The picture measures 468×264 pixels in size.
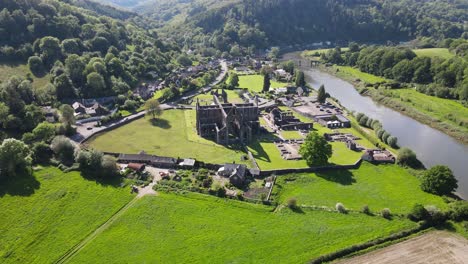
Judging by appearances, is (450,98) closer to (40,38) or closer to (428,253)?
(428,253)

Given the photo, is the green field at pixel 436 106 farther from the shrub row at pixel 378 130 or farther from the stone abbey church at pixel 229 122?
the stone abbey church at pixel 229 122

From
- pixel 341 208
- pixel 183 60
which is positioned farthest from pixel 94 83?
pixel 341 208

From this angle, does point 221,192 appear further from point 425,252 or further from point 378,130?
point 378,130

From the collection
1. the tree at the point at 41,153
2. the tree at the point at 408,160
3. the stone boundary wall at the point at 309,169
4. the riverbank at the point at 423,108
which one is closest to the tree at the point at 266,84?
the riverbank at the point at 423,108

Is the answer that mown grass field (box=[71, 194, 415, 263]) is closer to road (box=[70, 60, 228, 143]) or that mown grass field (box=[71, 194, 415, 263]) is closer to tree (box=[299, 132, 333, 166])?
tree (box=[299, 132, 333, 166])

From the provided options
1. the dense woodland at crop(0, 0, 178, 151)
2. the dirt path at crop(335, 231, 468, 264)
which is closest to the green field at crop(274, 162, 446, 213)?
the dirt path at crop(335, 231, 468, 264)

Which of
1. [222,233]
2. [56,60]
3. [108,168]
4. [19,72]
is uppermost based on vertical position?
[56,60]

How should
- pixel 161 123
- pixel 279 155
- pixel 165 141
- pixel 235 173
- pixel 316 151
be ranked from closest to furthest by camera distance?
pixel 235 173 < pixel 316 151 < pixel 279 155 < pixel 165 141 < pixel 161 123
